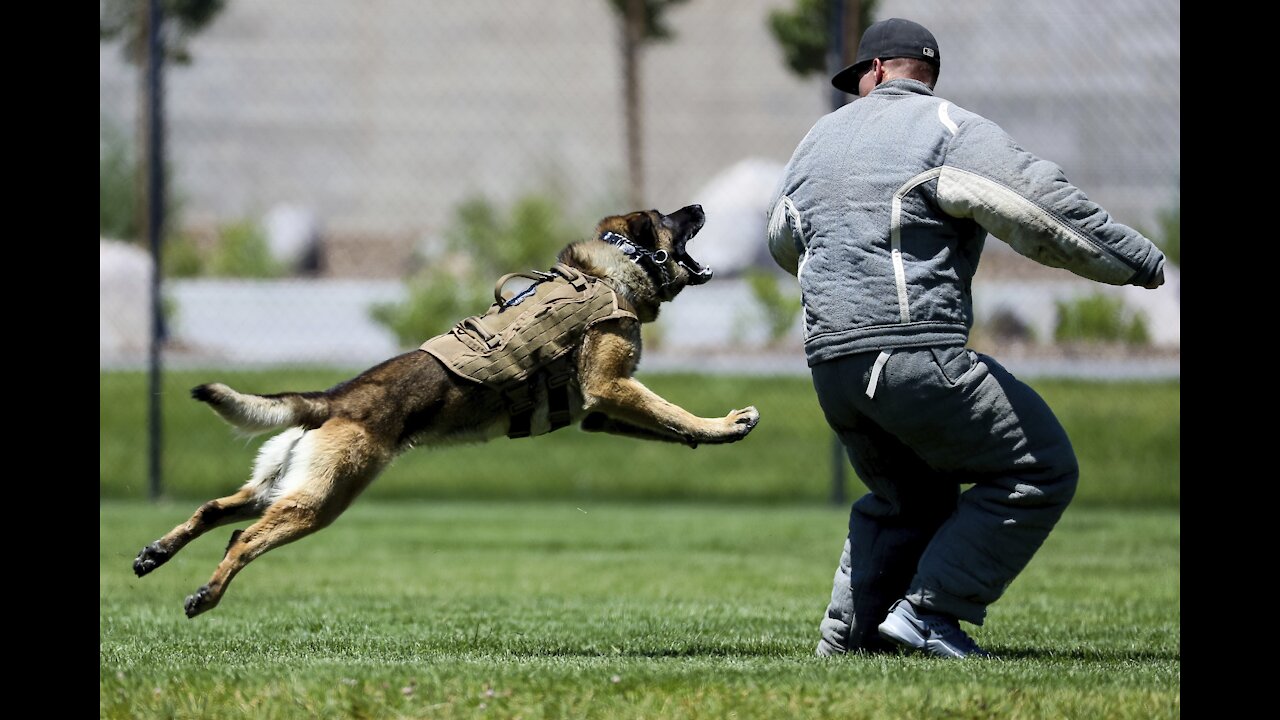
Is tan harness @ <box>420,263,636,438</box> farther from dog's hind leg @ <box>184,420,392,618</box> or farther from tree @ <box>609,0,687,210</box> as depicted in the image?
tree @ <box>609,0,687,210</box>

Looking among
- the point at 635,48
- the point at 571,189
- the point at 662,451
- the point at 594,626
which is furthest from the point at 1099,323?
the point at 594,626

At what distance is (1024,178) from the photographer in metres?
4.16

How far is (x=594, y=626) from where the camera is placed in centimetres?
548

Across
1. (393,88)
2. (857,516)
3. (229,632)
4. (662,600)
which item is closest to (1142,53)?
→ (393,88)

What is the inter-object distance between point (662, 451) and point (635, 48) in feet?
11.6

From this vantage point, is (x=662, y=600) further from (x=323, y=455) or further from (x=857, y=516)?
(x=323, y=455)

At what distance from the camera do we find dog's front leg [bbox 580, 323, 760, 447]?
486 cm

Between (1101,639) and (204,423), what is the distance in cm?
899

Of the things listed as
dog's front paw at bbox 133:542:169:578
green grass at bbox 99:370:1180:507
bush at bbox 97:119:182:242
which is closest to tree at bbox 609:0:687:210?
green grass at bbox 99:370:1180:507

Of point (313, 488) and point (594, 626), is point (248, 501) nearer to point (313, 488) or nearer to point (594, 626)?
point (313, 488)

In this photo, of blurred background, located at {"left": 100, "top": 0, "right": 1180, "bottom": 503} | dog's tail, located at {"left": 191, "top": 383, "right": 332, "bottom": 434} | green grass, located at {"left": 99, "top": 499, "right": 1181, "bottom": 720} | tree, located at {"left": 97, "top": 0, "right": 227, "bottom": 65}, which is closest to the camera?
green grass, located at {"left": 99, "top": 499, "right": 1181, "bottom": 720}

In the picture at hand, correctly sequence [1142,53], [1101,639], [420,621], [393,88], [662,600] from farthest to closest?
1. [393,88]
2. [1142,53]
3. [662,600]
4. [420,621]
5. [1101,639]

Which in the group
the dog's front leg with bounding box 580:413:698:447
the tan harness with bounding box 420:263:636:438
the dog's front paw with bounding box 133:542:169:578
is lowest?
the dog's front paw with bounding box 133:542:169:578

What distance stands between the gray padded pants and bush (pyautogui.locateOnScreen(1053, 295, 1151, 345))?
28.2 ft
